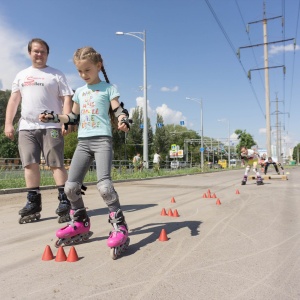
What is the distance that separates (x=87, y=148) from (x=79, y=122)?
0.40 meters

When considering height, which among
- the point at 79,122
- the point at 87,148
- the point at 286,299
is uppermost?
the point at 79,122

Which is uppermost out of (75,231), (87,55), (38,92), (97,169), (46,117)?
(87,55)

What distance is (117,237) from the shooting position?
3.08m

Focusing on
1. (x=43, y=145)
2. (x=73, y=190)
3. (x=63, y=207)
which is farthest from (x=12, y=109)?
(x=73, y=190)

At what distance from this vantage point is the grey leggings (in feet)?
10.8

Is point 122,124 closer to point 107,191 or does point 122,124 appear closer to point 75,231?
point 107,191

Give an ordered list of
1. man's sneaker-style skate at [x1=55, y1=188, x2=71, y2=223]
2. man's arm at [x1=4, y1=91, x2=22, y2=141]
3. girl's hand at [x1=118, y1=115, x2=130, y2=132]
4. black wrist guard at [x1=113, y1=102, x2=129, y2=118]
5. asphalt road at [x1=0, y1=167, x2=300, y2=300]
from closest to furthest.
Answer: asphalt road at [x1=0, y1=167, x2=300, y2=300], girl's hand at [x1=118, y1=115, x2=130, y2=132], black wrist guard at [x1=113, y1=102, x2=129, y2=118], man's sneaker-style skate at [x1=55, y1=188, x2=71, y2=223], man's arm at [x1=4, y1=91, x2=22, y2=141]

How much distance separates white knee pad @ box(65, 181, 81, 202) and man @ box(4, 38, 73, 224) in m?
1.17

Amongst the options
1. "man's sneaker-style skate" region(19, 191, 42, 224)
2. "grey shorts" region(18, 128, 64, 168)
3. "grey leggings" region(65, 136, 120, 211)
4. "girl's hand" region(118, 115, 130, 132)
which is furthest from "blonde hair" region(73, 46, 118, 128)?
"man's sneaker-style skate" region(19, 191, 42, 224)

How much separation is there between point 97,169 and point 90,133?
1.29ft

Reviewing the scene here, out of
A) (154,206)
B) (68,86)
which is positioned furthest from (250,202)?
(68,86)

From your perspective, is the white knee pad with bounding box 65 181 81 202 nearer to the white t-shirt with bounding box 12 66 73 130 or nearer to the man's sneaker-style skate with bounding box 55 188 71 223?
the man's sneaker-style skate with bounding box 55 188 71 223

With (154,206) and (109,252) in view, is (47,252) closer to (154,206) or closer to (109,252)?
(109,252)

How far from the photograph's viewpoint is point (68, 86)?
4840 mm
